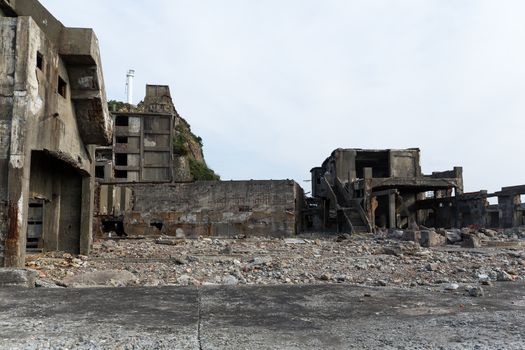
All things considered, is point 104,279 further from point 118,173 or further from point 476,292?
point 118,173

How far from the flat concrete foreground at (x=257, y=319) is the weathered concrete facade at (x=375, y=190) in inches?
697

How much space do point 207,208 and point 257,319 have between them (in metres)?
18.3

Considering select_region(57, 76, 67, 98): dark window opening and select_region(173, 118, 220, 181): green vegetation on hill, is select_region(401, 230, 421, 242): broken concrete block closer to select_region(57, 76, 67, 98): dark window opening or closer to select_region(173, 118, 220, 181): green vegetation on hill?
select_region(57, 76, 67, 98): dark window opening

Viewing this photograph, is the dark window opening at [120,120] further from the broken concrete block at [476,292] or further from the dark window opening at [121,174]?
the broken concrete block at [476,292]

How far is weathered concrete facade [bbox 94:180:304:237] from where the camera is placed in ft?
71.4

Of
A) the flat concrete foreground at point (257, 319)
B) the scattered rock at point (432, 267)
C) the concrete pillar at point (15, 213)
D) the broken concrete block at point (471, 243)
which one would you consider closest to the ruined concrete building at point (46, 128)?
the concrete pillar at point (15, 213)

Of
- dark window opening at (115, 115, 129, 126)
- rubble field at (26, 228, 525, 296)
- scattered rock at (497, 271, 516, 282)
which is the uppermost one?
dark window opening at (115, 115, 129, 126)

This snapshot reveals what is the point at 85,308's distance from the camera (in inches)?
164

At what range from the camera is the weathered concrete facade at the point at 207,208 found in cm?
2175

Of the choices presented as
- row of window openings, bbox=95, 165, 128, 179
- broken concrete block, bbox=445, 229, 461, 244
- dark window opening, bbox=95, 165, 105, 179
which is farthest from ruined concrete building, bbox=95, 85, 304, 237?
row of window openings, bbox=95, 165, 128, 179

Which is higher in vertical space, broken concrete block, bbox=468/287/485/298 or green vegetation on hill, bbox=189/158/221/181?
green vegetation on hill, bbox=189/158/221/181

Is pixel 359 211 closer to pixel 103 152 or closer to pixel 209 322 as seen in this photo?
pixel 209 322

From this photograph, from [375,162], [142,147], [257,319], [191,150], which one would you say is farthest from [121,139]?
[257,319]

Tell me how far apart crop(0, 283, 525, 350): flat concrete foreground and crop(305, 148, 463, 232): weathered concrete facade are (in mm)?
17708
